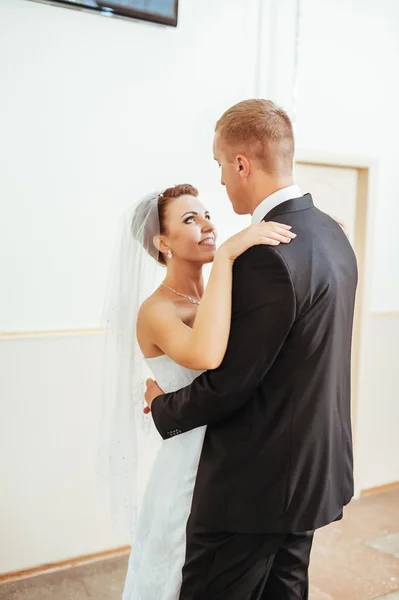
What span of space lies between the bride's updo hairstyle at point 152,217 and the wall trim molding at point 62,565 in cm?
184

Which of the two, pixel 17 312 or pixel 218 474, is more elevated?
pixel 17 312

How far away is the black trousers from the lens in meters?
1.74

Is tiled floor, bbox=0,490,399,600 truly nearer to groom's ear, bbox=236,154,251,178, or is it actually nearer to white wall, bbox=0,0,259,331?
white wall, bbox=0,0,259,331

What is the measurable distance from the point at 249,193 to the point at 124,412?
3.25ft

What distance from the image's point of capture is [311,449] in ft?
5.59

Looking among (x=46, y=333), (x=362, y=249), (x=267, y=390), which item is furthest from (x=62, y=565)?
(x=362, y=249)

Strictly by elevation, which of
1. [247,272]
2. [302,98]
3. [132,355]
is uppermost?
[302,98]

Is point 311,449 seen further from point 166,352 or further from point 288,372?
point 166,352

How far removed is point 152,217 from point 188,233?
0.14m

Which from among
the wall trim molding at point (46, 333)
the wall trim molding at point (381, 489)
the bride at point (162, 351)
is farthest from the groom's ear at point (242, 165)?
the wall trim molding at point (381, 489)

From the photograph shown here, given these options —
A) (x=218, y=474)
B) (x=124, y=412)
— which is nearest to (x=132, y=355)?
(x=124, y=412)

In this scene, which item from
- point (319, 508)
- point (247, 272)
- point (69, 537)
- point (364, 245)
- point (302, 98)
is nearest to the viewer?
point (247, 272)

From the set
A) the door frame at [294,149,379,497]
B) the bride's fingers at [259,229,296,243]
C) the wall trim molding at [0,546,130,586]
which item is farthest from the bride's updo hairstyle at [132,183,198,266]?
the door frame at [294,149,379,497]

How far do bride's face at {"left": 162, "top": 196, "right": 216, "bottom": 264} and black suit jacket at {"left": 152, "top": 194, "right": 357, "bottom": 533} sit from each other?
536mm
